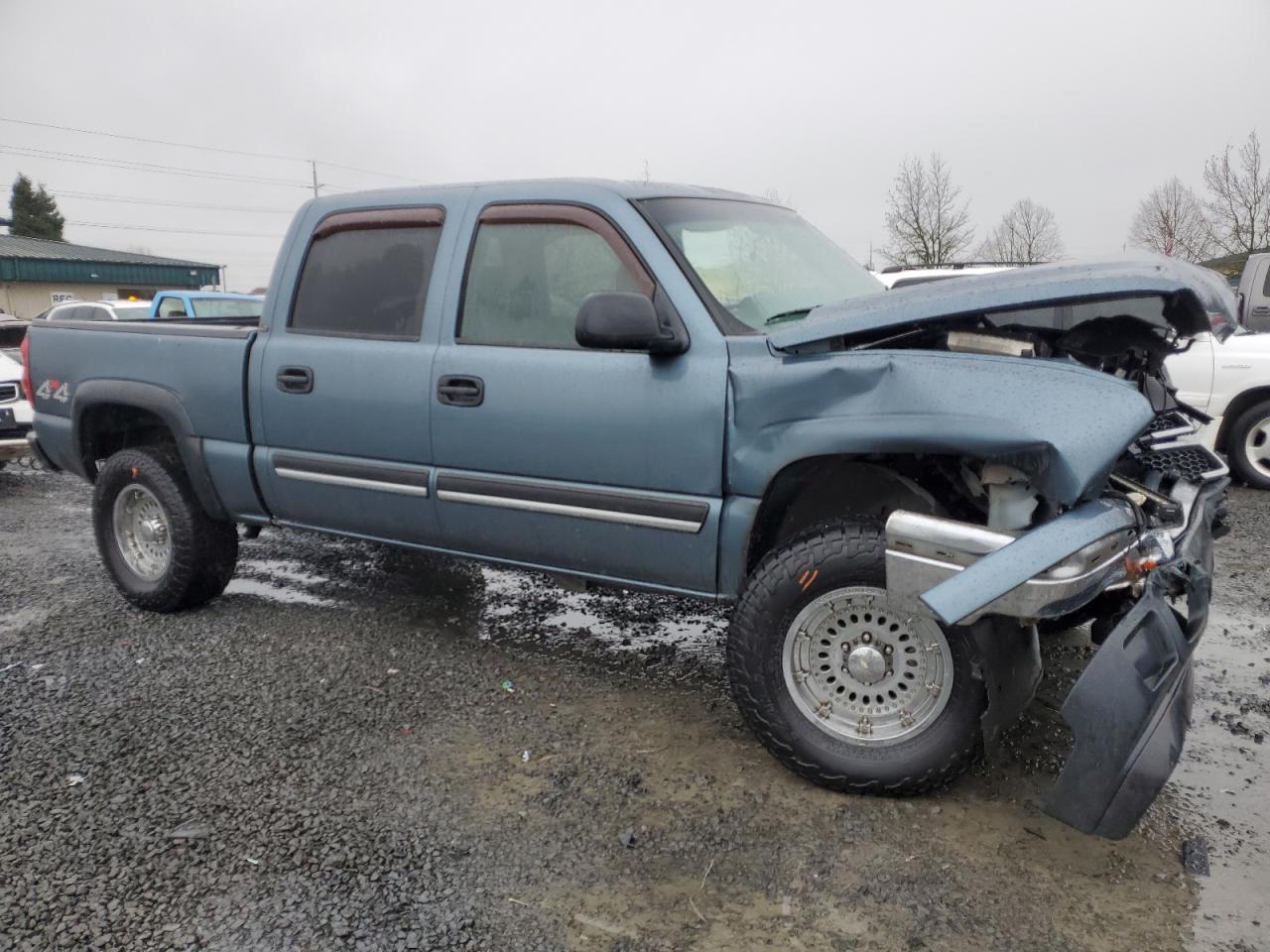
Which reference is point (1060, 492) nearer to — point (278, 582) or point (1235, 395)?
point (278, 582)

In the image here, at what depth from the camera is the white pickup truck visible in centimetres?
737

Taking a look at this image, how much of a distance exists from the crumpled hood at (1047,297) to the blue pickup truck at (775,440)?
1 centimetres

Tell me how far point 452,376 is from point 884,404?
5.39 feet

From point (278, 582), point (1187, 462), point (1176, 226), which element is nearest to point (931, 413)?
point (1187, 462)

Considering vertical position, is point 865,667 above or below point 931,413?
below

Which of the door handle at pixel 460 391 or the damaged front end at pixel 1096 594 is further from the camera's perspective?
the door handle at pixel 460 391

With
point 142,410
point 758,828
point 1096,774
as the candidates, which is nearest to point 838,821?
point 758,828

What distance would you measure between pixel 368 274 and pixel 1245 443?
689 cm

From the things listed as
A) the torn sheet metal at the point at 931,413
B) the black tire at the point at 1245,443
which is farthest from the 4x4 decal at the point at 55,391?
the black tire at the point at 1245,443

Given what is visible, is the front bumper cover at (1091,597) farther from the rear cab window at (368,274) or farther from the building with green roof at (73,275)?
the building with green roof at (73,275)

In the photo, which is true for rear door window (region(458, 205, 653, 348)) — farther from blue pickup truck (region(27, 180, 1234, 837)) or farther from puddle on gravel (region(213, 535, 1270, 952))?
puddle on gravel (region(213, 535, 1270, 952))

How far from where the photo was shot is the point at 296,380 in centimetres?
399

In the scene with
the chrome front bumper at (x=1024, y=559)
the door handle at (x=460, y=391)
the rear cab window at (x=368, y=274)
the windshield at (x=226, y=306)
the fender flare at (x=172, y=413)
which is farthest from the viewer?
the windshield at (x=226, y=306)

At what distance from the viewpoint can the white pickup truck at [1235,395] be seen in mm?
7371
